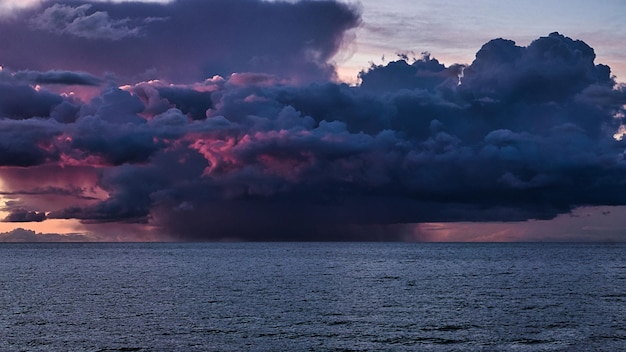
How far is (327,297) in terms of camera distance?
328 ft

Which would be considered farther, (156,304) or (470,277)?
(470,277)

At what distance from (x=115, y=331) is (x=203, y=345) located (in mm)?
11726

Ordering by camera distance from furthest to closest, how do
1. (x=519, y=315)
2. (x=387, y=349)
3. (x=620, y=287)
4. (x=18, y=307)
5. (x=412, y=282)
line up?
(x=412, y=282)
(x=620, y=287)
(x=18, y=307)
(x=519, y=315)
(x=387, y=349)

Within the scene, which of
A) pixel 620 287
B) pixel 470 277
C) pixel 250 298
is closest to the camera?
pixel 250 298

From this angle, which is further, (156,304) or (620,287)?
(620,287)

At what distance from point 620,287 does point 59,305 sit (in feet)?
295

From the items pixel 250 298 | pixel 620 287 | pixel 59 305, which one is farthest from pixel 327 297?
pixel 620 287

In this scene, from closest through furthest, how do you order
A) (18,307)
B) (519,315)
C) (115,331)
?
(115,331) → (519,315) → (18,307)

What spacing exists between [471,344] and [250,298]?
4197cm

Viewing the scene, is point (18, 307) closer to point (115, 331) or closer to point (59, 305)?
point (59, 305)

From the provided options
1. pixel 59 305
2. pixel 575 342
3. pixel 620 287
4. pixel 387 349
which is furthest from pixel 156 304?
pixel 620 287

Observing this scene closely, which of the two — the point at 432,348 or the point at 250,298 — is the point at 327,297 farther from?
the point at 432,348

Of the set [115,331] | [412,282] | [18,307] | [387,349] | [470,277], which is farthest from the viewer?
[470,277]

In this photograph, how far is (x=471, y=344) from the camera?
6241 cm
